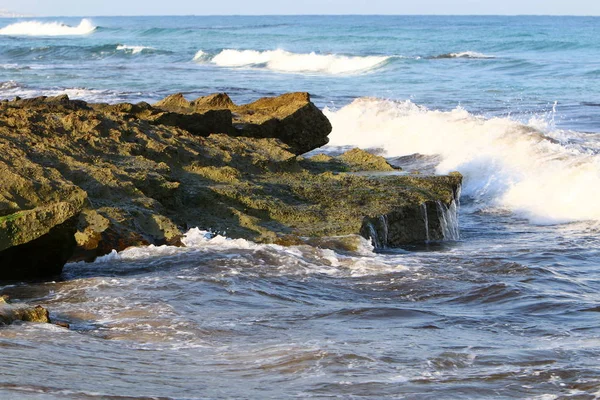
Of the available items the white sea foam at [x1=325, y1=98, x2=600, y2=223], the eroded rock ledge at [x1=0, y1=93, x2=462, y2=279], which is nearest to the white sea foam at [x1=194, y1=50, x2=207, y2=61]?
the white sea foam at [x1=325, y1=98, x2=600, y2=223]

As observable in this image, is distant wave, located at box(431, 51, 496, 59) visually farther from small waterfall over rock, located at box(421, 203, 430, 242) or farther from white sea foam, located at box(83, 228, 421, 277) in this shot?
white sea foam, located at box(83, 228, 421, 277)

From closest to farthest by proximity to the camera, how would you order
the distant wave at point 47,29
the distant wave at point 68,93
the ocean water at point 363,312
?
1. the ocean water at point 363,312
2. the distant wave at point 68,93
3. the distant wave at point 47,29

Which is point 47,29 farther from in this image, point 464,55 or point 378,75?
point 378,75

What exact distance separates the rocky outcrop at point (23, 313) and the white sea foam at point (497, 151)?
21.4 ft

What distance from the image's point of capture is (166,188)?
816cm

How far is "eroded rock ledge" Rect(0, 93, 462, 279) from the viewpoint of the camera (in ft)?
23.4

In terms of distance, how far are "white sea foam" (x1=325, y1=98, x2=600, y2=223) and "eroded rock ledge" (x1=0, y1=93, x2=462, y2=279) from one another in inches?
88.5

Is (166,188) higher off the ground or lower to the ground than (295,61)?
higher

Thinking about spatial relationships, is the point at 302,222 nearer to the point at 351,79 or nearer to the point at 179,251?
the point at 179,251

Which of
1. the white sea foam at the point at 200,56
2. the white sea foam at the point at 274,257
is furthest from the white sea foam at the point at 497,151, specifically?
the white sea foam at the point at 200,56

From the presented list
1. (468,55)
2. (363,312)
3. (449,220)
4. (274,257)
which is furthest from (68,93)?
(468,55)

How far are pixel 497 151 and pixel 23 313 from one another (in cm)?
974

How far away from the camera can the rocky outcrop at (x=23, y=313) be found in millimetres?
5562

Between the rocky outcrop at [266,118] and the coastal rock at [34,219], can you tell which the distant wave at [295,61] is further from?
the coastal rock at [34,219]
